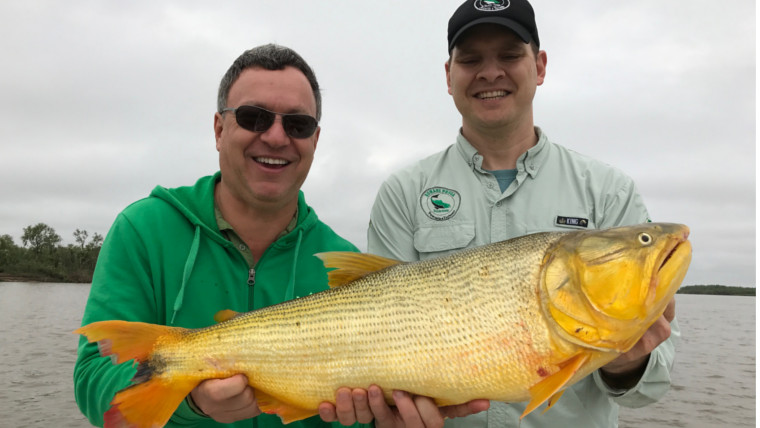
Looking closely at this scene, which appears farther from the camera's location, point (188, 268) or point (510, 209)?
point (510, 209)

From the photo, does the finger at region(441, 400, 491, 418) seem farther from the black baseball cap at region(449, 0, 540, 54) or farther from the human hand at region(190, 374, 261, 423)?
the black baseball cap at region(449, 0, 540, 54)

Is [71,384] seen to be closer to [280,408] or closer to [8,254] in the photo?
[280,408]

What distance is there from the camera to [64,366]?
1880cm

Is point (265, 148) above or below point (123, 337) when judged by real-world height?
above

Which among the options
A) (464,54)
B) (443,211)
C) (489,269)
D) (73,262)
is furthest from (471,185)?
(73,262)

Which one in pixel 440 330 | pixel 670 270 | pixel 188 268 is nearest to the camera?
pixel 670 270

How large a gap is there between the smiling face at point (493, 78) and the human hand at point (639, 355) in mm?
1910

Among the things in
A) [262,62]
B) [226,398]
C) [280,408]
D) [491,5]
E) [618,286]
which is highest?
[491,5]

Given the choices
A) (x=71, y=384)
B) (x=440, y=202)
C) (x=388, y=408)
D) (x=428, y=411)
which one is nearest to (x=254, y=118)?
(x=440, y=202)

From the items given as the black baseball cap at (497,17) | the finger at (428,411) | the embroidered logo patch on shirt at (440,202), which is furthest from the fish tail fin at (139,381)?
the black baseball cap at (497,17)

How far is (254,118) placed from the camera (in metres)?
4.07

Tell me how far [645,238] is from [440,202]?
6.21 feet

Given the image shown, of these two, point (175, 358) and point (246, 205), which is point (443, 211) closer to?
point (246, 205)

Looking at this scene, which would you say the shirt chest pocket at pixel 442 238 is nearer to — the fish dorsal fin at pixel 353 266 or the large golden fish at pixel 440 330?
the fish dorsal fin at pixel 353 266
